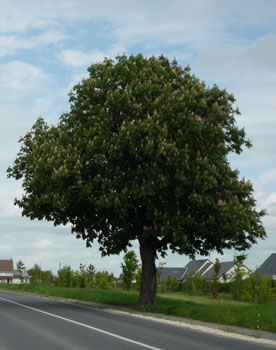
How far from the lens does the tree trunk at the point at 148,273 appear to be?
26156 mm

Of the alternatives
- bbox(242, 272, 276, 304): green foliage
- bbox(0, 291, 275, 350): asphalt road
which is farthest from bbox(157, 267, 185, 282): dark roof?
bbox(0, 291, 275, 350): asphalt road

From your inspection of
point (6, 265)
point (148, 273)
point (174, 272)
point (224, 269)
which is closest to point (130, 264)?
point (148, 273)

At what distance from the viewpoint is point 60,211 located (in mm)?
26828

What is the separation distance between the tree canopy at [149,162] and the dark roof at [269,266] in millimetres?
54402

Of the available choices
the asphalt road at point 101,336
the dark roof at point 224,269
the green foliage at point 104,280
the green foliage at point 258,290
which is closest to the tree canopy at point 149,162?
the asphalt road at point 101,336

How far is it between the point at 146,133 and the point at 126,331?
989 cm

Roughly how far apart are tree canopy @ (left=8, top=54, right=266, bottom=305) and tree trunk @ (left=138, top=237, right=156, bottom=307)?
6 centimetres

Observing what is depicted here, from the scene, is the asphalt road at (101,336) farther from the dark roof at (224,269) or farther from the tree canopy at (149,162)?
the dark roof at (224,269)

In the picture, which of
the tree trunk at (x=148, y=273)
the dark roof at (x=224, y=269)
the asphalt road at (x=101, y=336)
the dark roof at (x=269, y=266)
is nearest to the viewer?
the asphalt road at (x=101, y=336)

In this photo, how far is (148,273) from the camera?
2670cm

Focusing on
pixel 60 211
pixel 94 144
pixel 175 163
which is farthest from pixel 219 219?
pixel 60 211

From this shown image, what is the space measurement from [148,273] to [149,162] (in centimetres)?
652

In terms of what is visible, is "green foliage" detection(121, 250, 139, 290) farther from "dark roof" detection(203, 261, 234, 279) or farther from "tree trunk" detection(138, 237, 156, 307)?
"dark roof" detection(203, 261, 234, 279)

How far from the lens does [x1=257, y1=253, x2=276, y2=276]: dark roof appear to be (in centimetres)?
7767
